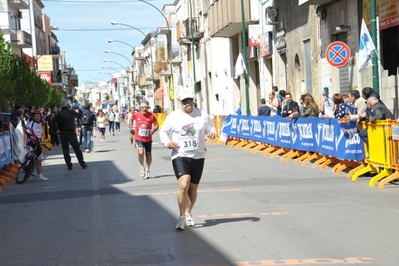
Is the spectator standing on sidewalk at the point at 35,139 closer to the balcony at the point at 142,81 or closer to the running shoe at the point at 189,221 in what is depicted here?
the running shoe at the point at 189,221

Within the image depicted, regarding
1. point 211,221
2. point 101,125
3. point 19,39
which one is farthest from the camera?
point 19,39

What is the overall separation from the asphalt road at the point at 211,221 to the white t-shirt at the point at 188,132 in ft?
3.10

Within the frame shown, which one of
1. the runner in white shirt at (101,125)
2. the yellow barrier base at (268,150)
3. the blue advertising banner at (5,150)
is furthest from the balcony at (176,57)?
the blue advertising banner at (5,150)

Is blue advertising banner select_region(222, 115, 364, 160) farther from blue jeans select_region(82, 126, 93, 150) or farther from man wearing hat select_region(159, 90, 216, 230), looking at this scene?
man wearing hat select_region(159, 90, 216, 230)

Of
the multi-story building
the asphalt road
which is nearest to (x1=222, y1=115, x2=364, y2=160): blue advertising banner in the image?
the asphalt road

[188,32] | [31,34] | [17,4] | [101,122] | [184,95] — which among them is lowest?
[101,122]

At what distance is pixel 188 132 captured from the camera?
987 centimetres

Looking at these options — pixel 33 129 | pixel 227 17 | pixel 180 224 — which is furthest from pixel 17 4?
pixel 180 224

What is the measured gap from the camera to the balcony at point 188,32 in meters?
55.2

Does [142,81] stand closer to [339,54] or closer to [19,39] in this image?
[19,39]

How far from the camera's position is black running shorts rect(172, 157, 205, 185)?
383 inches

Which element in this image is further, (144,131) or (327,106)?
(327,106)

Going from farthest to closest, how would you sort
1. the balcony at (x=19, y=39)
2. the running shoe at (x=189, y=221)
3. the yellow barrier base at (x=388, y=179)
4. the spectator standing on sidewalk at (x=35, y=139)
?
the balcony at (x=19, y=39), the spectator standing on sidewalk at (x=35, y=139), the yellow barrier base at (x=388, y=179), the running shoe at (x=189, y=221)

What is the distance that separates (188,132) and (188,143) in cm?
15
